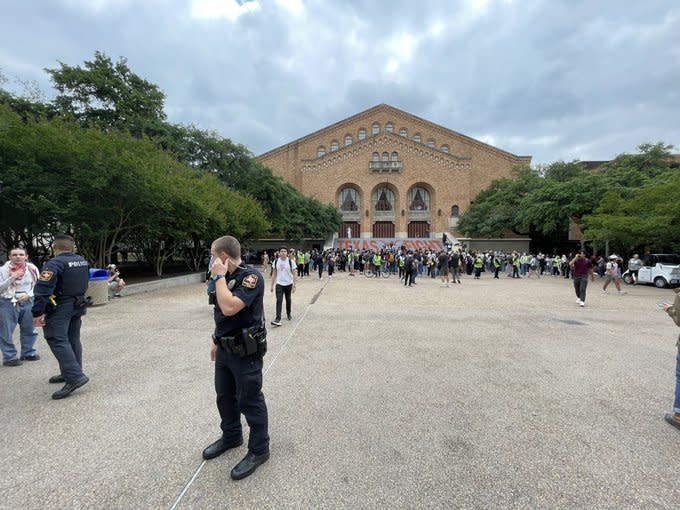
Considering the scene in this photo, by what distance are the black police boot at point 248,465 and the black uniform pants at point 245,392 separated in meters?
0.04

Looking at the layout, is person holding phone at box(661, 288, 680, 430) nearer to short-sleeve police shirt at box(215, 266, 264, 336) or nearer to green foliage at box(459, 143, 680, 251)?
short-sleeve police shirt at box(215, 266, 264, 336)

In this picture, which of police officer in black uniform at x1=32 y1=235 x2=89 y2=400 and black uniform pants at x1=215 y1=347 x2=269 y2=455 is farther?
police officer in black uniform at x1=32 y1=235 x2=89 y2=400

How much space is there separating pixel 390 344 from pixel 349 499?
379cm

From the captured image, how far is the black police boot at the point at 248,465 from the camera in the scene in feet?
8.05

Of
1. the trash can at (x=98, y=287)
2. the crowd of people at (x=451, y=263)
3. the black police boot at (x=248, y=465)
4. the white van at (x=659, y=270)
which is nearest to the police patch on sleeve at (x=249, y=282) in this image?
the black police boot at (x=248, y=465)

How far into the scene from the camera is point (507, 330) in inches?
279

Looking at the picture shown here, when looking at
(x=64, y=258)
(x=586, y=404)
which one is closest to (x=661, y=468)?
(x=586, y=404)

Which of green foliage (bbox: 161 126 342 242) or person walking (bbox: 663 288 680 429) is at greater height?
green foliage (bbox: 161 126 342 242)

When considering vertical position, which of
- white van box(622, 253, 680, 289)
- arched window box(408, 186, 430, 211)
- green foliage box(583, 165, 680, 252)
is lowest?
white van box(622, 253, 680, 289)

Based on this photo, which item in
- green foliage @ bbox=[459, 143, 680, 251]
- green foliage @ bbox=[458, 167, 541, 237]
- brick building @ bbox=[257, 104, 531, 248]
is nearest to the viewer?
green foliage @ bbox=[459, 143, 680, 251]

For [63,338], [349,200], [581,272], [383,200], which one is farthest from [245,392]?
[383,200]

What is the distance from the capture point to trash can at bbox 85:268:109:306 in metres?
9.41

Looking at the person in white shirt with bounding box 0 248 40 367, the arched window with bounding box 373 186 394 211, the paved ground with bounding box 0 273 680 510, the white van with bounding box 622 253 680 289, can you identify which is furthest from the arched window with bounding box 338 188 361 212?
the person in white shirt with bounding box 0 248 40 367

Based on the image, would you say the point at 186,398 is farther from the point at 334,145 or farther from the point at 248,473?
the point at 334,145
